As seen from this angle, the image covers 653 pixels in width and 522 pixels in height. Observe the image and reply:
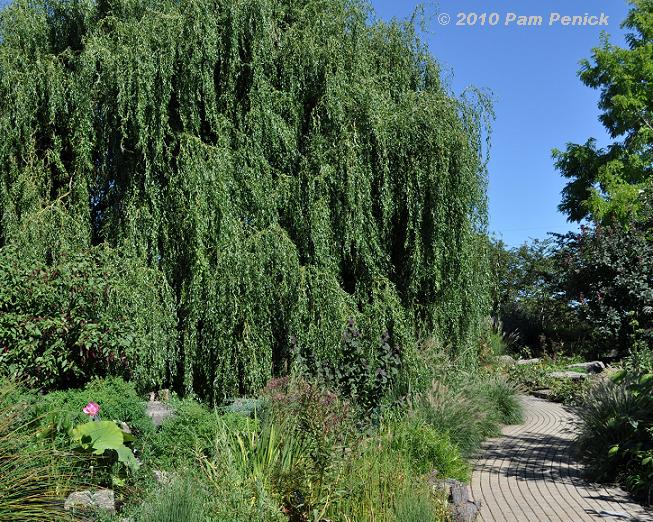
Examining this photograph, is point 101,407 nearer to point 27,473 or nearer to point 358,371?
point 27,473

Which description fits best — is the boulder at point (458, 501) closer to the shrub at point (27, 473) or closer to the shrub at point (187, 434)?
the shrub at point (187, 434)

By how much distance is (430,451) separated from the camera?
21.3ft

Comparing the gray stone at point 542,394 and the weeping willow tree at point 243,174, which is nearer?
the weeping willow tree at point 243,174

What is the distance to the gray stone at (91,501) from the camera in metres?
4.55

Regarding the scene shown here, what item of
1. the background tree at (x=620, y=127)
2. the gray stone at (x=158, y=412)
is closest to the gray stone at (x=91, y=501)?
the gray stone at (x=158, y=412)

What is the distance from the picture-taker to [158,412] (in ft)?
21.2

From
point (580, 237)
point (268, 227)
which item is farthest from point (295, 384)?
point (580, 237)

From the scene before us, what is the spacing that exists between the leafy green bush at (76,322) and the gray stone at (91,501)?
1.98 meters

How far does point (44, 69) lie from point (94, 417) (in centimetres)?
489

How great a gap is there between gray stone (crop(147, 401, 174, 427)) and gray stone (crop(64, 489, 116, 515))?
50.8 inches

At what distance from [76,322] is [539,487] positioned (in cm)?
506

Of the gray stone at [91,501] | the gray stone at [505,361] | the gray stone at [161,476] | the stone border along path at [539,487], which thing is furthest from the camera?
the gray stone at [505,361]

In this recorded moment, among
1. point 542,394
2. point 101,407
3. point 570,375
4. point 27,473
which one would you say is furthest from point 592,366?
point 27,473

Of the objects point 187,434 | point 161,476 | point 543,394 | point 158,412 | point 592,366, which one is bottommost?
point 161,476
